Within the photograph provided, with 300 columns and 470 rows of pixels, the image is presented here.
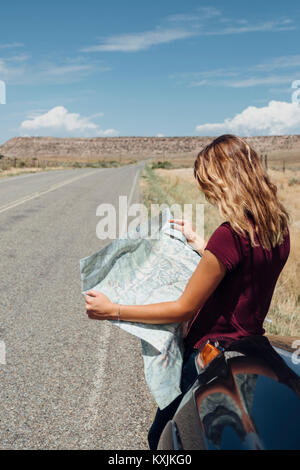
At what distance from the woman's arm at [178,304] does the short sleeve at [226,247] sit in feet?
0.07

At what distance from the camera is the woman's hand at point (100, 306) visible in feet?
5.93

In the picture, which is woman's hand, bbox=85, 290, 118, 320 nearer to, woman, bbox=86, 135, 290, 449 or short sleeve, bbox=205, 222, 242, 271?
woman, bbox=86, 135, 290, 449

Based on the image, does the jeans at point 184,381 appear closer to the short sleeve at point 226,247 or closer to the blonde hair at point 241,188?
the short sleeve at point 226,247

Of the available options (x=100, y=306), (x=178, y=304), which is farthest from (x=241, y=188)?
(x=100, y=306)

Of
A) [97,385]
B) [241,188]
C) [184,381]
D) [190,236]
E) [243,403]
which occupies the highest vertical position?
[241,188]

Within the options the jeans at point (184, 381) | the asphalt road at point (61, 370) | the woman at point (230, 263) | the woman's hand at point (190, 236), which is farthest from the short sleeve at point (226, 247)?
the asphalt road at point (61, 370)

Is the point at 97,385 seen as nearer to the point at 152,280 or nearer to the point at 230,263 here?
the point at 152,280

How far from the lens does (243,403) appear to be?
1.39 meters

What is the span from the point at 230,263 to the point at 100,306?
0.56 m

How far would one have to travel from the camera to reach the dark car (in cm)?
127
